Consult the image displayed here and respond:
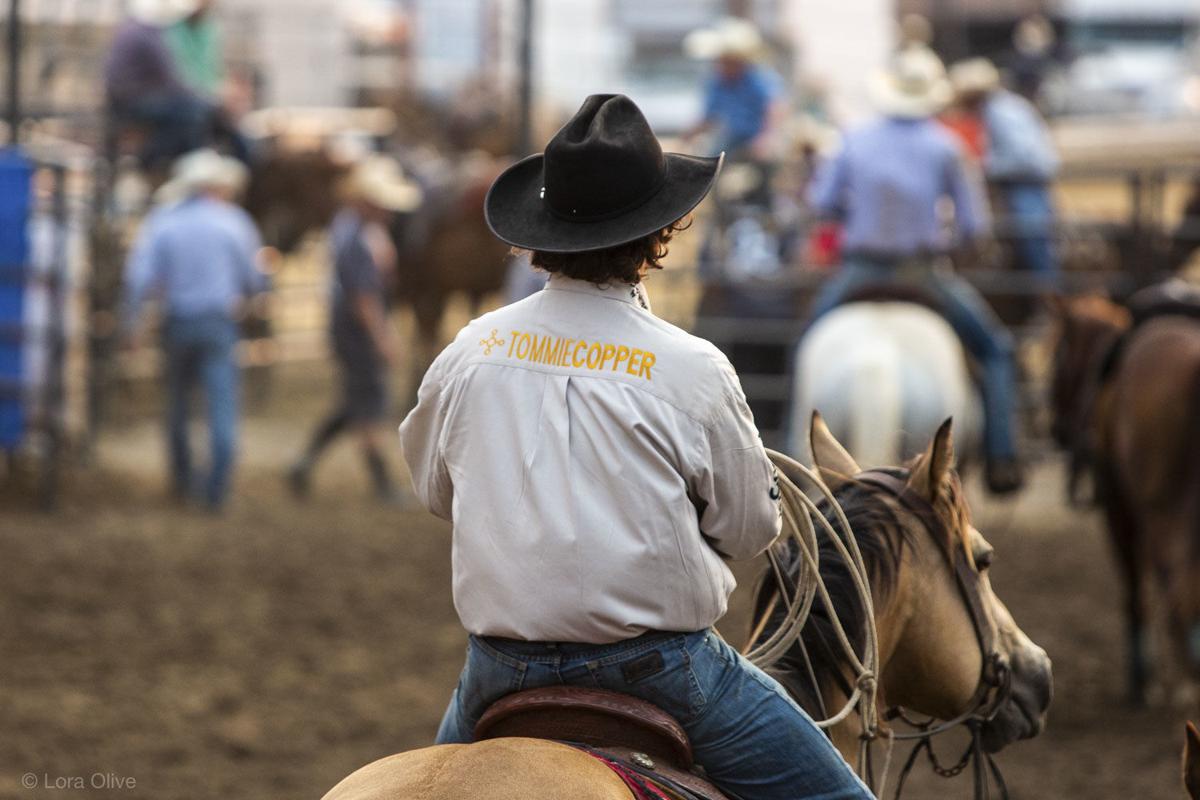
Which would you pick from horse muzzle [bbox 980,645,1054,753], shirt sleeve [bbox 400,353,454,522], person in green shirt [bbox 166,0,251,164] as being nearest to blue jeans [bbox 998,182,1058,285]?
person in green shirt [bbox 166,0,251,164]

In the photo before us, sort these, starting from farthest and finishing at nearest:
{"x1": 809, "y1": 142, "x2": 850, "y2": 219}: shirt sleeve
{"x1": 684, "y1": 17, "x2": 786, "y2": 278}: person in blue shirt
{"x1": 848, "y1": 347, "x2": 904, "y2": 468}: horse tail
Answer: {"x1": 684, "y1": 17, "x2": 786, "y2": 278}: person in blue shirt < {"x1": 809, "y1": 142, "x2": 850, "y2": 219}: shirt sleeve < {"x1": 848, "y1": 347, "x2": 904, "y2": 468}: horse tail

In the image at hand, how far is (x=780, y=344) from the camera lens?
10.7m

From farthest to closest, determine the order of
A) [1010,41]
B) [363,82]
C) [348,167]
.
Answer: [1010,41] < [363,82] < [348,167]

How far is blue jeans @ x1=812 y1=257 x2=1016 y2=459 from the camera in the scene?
8109mm

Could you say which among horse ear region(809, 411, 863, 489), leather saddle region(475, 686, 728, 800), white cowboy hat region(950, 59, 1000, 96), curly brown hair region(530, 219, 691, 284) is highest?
white cowboy hat region(950, 59, 1000, 96)

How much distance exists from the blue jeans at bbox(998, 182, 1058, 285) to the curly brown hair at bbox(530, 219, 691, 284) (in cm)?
848

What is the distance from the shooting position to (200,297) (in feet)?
32.5

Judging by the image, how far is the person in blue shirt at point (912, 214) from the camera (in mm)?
8102

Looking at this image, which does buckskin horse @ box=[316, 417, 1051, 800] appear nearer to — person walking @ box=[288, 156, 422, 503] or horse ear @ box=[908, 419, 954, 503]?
horse ear @ box=[908, 419, 954, 503]

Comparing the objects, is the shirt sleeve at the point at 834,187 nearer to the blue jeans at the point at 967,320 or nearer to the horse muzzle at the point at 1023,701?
the blue jeans at the point at 967,320

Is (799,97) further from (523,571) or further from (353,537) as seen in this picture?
(523,571)

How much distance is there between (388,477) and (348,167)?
18.0ft

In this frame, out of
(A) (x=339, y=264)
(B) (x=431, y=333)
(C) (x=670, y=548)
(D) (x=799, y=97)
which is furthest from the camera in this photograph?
(D) (x=799, y=97)

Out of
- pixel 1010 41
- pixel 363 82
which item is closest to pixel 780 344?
pixel 363 82
